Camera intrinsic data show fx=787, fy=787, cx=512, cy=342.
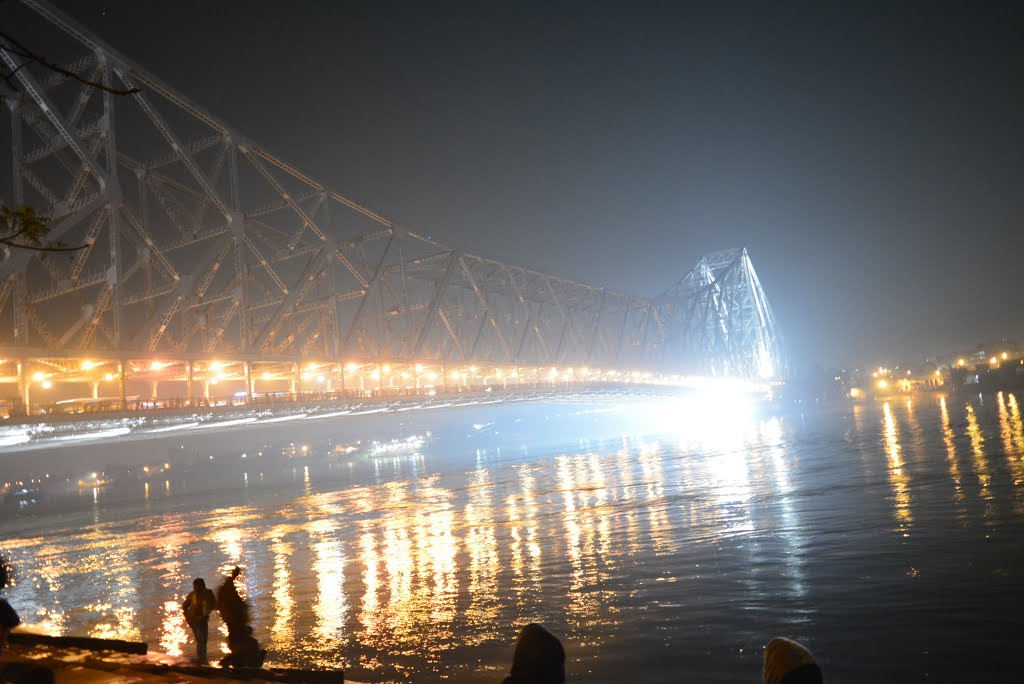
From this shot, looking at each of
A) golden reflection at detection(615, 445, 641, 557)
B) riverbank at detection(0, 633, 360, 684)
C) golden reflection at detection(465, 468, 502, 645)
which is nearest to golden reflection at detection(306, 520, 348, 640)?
golden reflection at detection(465, 468, 502, 645)

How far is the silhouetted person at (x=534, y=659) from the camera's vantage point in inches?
370

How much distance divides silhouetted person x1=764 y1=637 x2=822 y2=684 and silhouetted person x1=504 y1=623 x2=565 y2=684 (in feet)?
10.6

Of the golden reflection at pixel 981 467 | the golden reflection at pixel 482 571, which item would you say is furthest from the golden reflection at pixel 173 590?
the golden reflection at pixel 981 467

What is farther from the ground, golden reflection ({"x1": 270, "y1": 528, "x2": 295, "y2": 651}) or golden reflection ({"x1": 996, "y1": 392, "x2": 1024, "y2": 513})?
golden reflection ({"x1": 270, "y1": 528, "x2": 295, "y2": 651})

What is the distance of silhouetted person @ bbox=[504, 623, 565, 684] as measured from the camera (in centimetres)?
941

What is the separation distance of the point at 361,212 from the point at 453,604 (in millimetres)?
A: 63850

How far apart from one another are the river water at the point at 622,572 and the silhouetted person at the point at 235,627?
814 mm

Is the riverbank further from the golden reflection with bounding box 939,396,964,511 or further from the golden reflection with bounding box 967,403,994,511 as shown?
the golden reflection with bounding box 939,396,964,511

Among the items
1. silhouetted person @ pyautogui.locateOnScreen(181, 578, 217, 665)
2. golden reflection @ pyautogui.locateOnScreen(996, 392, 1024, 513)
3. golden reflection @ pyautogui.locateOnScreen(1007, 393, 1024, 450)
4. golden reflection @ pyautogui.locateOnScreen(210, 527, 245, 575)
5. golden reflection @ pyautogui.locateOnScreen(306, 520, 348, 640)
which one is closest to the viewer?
silhouetted person @ pyautogui.locateOnScreen(181, 578, 217, 665)

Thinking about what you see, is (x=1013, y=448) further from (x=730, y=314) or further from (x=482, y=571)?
(x=730, y=314)

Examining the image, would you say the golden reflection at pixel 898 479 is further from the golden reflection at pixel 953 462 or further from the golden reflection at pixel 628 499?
the golden reflection at pixel 628 499

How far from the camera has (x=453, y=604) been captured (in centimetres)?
1529

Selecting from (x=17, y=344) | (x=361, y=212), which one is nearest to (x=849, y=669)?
(x=17, y=344)

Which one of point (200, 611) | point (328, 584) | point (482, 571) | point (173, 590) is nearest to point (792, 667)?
point (200, 611)
